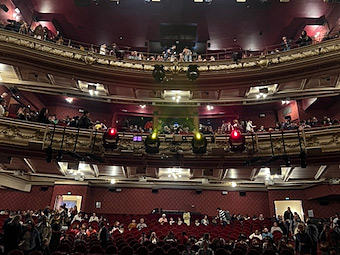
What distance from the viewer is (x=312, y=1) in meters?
11.0

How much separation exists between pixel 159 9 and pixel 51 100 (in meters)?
7.00

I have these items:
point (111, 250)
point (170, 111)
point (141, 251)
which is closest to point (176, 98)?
point (170, 111)

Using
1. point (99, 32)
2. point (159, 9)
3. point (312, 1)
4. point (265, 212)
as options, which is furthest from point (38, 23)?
point (265, 212)

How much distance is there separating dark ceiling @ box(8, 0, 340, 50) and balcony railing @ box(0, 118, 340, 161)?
20.3 ft

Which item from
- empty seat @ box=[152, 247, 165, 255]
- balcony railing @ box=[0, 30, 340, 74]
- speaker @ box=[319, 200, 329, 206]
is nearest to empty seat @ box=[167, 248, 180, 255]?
empty seat @ box=[152, 247, 165, 255]

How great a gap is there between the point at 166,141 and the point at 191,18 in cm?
762

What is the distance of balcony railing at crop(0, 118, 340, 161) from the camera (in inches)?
318

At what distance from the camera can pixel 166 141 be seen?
816 centimetres

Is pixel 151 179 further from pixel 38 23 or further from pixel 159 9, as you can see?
pixel 38 23

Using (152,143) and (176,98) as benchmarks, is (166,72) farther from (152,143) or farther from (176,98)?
(152,143)

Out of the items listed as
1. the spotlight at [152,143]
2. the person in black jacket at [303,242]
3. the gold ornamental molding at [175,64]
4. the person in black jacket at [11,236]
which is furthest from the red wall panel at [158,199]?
the person in black jacket at [11,236]

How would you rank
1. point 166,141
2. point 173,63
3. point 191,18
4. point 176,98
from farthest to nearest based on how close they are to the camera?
point 191,18
point 176,98
point 173,63
point 166,141

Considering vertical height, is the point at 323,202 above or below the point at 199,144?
below

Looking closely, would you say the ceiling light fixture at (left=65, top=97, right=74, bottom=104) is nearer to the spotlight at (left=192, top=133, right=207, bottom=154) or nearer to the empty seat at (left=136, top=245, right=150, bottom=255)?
the spotlight at (left=192, top=133, right=207, bottom=154)
